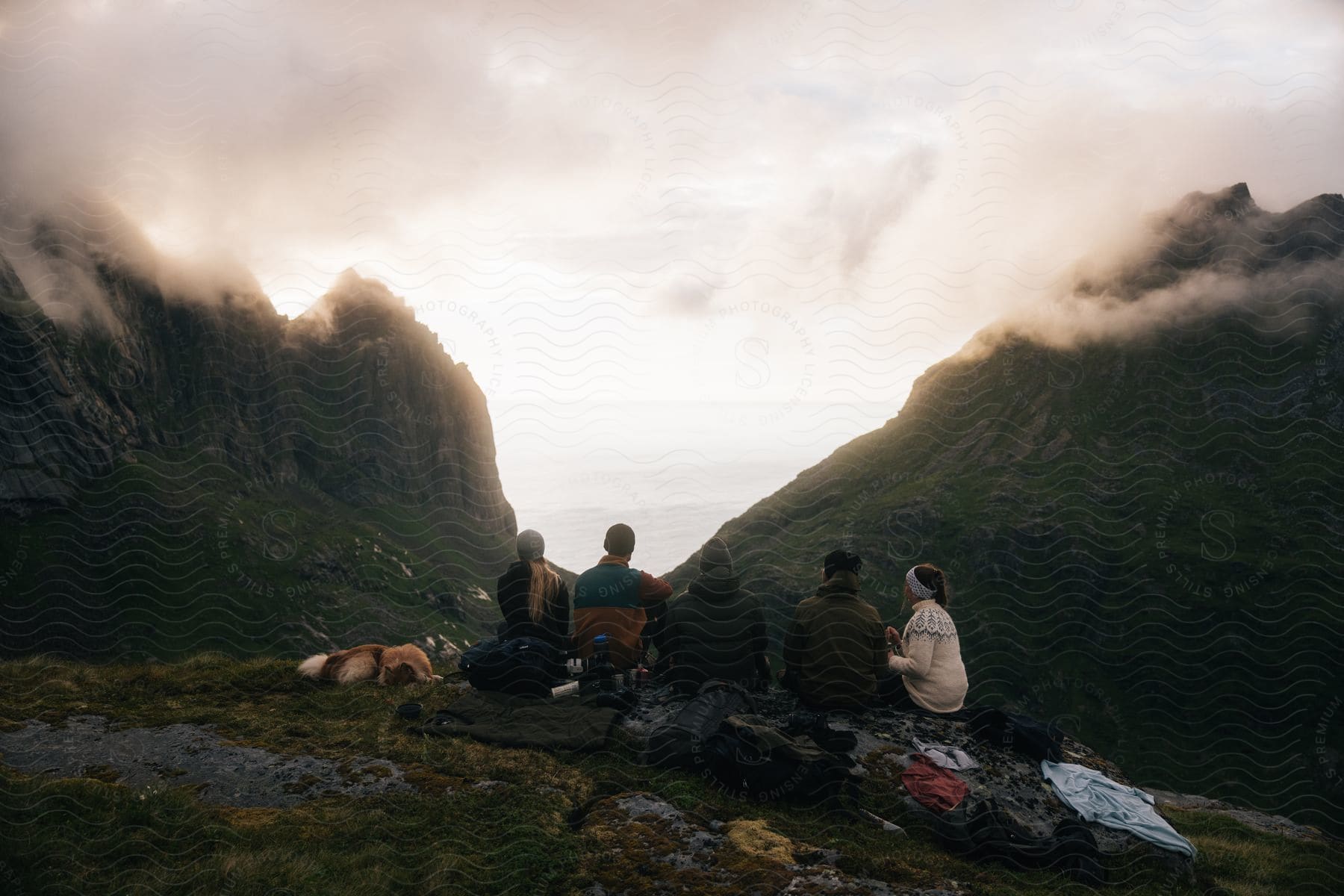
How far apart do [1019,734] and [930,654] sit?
1519 millimetres

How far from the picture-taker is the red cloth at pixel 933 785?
8.14 m

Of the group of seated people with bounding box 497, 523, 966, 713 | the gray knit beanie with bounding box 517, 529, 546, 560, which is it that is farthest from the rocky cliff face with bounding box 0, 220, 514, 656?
the group of seated people with bounding box 497, 523, 966, 713

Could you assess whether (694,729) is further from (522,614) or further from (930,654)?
(930,654)

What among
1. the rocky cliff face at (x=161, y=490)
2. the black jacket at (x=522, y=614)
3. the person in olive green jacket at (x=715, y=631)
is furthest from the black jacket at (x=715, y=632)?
the rocky cliff face at (x=161, y=490)

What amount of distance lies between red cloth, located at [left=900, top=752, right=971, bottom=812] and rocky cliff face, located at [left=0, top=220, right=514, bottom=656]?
12526 centimetres

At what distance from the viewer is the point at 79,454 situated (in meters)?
146

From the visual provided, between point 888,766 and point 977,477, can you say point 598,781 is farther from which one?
point 977,477

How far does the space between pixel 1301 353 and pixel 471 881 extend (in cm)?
25689

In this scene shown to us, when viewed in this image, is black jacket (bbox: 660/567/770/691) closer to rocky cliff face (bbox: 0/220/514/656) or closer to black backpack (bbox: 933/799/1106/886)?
black backpack (bbox: 933/799/1106/886)

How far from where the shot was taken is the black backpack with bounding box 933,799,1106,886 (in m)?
7.48

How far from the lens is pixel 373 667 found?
12109 mm

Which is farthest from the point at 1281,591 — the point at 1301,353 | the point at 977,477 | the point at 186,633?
the point at 186,633

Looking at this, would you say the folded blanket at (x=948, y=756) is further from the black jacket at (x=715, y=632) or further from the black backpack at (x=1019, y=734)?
the black jacket at (x=715, y=632)

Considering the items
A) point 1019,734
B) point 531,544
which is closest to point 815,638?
point 1019,734
